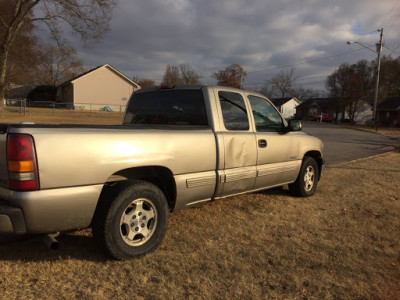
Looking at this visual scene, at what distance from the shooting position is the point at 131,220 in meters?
3.31

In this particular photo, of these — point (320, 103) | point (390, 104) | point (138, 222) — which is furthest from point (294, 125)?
point (320, 103)

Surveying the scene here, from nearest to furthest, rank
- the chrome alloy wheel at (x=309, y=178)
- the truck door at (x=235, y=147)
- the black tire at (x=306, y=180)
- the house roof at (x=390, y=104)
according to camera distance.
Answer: the truck door at (x=235, y=147), the black tire at (x=306, y=180), the chrome alloy wheel at (x=309, y=178), the house roof at (x=390, y=104)

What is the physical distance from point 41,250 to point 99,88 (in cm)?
4922

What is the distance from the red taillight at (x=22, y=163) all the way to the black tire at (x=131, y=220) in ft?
2.25

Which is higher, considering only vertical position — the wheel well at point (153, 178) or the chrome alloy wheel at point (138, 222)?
the wheel well at point (153, 178)

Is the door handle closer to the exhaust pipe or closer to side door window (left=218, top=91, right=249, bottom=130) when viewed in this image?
side door window (left=218, top=91, right=249, bottom=130)

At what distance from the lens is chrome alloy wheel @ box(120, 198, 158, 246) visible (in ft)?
10.8

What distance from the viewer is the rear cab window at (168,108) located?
169 inches

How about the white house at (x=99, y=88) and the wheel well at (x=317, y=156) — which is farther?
the white house at (x=99, y=88)

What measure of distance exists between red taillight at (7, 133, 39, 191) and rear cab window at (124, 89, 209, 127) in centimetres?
210

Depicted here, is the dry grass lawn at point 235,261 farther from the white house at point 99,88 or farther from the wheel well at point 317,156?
the white house at point 99,88

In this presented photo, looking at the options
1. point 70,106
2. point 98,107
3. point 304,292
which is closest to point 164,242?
point 304,292

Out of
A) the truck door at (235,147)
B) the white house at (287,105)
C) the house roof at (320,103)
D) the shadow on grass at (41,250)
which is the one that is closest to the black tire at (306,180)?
the truck door at (235,147)

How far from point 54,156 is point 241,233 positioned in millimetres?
2421
